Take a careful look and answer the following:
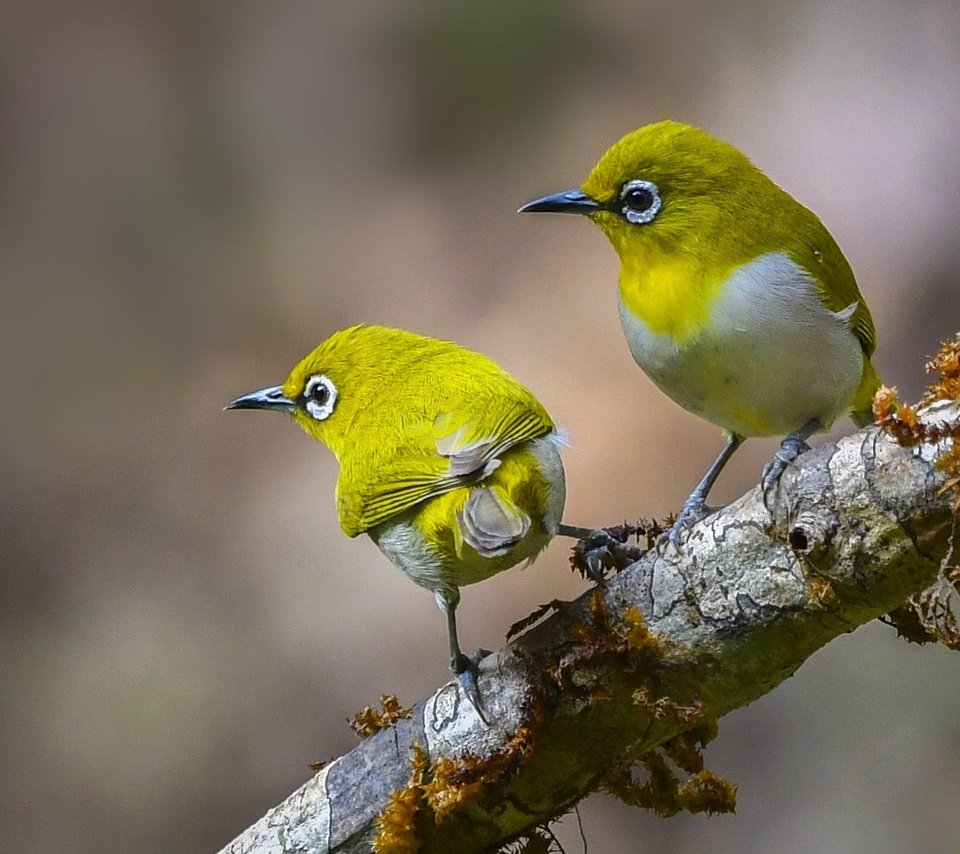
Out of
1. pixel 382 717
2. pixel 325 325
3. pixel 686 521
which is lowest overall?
pixel 686 521

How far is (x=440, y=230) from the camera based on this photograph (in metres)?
5.40

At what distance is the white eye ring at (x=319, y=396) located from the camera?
274 centimetres

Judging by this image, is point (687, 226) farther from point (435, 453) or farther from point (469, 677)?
point (469, 677)

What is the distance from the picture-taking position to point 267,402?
271cm

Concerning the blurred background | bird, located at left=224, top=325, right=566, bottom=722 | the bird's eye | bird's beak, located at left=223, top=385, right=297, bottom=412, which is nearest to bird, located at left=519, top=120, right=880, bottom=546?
the bird's eye

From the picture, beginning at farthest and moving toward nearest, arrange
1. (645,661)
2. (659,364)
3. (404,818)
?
(659,364) → (404,818) → (645,661)

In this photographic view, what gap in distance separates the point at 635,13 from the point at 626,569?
3663mm

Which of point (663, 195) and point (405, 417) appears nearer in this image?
point (663, 195)

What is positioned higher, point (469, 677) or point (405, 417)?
point (405, 417)

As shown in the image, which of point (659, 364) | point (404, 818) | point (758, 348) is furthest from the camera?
point (659, 364)

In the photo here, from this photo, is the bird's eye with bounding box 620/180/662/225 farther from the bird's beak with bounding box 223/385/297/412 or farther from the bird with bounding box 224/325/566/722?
the bird's beak with bounding box 223/385/297/412

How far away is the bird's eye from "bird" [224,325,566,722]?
467 mm

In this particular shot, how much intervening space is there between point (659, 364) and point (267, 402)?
92 cm

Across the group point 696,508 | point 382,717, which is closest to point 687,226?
point 696,508
